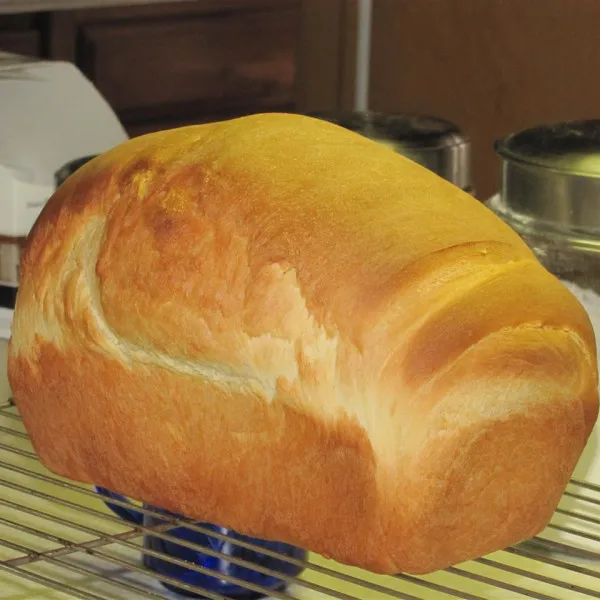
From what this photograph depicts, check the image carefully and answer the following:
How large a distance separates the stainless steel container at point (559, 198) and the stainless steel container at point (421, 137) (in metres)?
0.09

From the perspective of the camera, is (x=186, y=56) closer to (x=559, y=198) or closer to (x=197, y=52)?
(x=197, y=52)

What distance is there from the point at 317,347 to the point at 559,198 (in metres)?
0.49

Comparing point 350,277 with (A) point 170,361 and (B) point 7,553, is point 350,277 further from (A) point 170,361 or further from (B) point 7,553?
(B) point 7,553

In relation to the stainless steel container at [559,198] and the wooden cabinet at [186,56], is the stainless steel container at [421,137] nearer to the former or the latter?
the stainless steel container at [559,198]

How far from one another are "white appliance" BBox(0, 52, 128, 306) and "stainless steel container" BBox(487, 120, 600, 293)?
491 millimetres

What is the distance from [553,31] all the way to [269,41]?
527mm

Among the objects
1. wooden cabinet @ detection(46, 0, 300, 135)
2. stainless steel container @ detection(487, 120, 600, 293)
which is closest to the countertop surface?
stainless steel container @ detection(487, 120, 600, 293)

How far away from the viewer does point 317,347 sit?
68 centimetres

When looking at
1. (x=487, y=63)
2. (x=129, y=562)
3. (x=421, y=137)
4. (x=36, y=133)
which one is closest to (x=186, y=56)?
(x=487, y=63)

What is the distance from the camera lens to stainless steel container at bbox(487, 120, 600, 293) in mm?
1084

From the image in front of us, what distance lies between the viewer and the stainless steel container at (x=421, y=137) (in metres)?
1.23

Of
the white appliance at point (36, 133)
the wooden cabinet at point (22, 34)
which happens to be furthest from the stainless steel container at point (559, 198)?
the wooden cabinet at point (22, 34)

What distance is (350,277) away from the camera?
67cm

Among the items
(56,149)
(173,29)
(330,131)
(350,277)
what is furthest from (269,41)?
(350,277)
